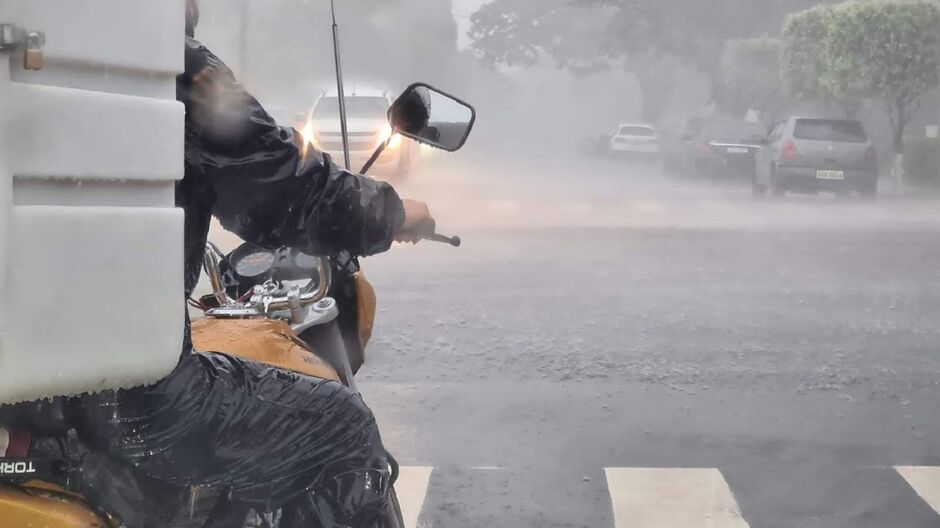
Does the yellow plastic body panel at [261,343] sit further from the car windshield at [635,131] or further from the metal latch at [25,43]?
the car windshield at [635,131]

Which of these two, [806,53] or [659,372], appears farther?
[806,53]

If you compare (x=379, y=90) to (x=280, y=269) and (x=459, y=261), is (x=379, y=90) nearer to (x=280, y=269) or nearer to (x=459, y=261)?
(x=459, y=261)

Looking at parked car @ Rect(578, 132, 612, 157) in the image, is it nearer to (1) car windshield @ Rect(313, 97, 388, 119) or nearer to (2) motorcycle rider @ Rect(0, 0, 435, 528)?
(1) car windshield @ Rect(313, 97, 388, 119)

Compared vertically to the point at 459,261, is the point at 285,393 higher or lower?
higher

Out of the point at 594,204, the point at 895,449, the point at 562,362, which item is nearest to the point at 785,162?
the point at 594,204

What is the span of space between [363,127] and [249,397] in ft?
65.4

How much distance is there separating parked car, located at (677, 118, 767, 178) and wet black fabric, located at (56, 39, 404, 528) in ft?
93.2

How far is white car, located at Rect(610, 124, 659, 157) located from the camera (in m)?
45.3

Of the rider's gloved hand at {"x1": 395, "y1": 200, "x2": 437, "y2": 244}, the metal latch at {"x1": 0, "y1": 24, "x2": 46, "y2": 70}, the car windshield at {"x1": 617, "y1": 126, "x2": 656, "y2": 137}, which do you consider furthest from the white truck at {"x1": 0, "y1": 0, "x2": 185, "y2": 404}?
the car windshield at {"x1": 617, "y1": 126, "x2": 656, "y2": 137}

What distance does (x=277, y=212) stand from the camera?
239cm

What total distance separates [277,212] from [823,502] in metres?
3.31

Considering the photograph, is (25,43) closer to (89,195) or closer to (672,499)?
(89,195)

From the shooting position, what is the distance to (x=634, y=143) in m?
45.4

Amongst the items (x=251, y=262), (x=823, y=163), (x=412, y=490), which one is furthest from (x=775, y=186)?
(x=251, y=262)
